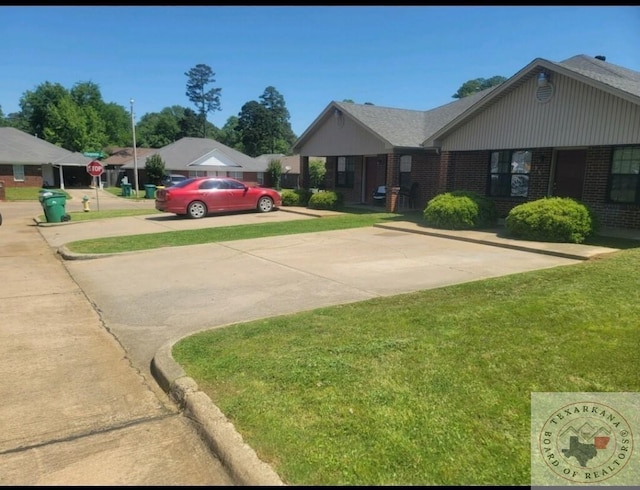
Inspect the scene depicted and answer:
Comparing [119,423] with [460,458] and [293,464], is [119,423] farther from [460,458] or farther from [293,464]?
[460,458]

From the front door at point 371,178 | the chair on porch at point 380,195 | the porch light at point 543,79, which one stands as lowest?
the chair on porch at point 380,195

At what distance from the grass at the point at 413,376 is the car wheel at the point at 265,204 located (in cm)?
1501

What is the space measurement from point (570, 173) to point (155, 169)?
118 ft

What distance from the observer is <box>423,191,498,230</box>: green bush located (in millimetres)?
12992

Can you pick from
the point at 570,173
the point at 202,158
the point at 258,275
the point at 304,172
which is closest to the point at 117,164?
the point at 202,158

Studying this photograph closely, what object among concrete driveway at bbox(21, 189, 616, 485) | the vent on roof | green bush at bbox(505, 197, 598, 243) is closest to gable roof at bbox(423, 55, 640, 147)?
the vent on roof

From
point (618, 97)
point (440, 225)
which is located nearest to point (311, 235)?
point (440, 225)

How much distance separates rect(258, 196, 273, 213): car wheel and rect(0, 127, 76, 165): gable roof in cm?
3461

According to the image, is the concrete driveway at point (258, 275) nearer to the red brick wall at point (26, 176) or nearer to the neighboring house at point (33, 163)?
the neighboring house at point (33, 163)

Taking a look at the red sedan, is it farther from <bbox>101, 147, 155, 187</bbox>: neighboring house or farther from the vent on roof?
<bbox>101, 147, 155, 187</bbox>: neighboring house

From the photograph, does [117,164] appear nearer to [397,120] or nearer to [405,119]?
[405,119]

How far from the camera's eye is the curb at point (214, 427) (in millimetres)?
2666

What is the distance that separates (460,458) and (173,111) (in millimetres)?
148207

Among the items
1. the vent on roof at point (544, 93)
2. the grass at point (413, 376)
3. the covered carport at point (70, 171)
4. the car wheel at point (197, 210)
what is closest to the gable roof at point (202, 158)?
the covered carport at point (70, 171)
